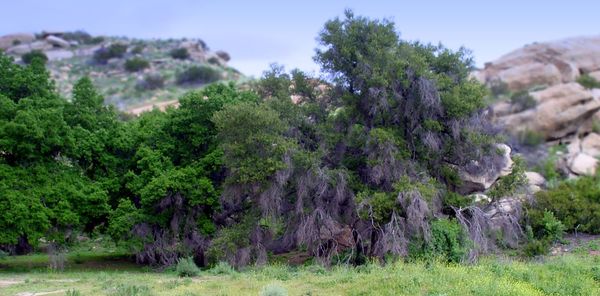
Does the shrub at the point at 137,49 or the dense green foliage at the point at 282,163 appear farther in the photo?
the shrub at the point at 137,49

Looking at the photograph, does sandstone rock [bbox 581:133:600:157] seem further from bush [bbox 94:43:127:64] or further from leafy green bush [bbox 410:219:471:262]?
bush [bbox 94:43:127:64]

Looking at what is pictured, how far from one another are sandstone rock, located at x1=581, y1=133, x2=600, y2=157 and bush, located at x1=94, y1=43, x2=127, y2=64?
54.0 meters

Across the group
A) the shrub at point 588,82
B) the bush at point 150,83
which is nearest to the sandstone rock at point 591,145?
the shrub at point 588,82

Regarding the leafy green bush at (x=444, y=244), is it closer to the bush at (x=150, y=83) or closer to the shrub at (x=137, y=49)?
the bush at (x=150, y=83)

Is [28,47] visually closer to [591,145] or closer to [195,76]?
[195,76]

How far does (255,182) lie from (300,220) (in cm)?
215

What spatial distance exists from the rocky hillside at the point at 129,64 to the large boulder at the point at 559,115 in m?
29.8

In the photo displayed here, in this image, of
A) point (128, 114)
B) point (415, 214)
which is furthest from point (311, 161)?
point (128, 114)

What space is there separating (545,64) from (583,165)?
72.5 feet

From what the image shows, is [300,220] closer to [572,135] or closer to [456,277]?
[456,277]

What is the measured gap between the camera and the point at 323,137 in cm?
2262

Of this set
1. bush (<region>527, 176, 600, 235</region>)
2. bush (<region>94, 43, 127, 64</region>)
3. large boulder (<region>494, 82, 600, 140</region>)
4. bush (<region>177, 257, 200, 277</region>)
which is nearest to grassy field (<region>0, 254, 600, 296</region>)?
bush (<region>177, 257, 200, 277</region>)

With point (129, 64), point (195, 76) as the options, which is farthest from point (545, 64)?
point (129, 64)

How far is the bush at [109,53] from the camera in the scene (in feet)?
245
